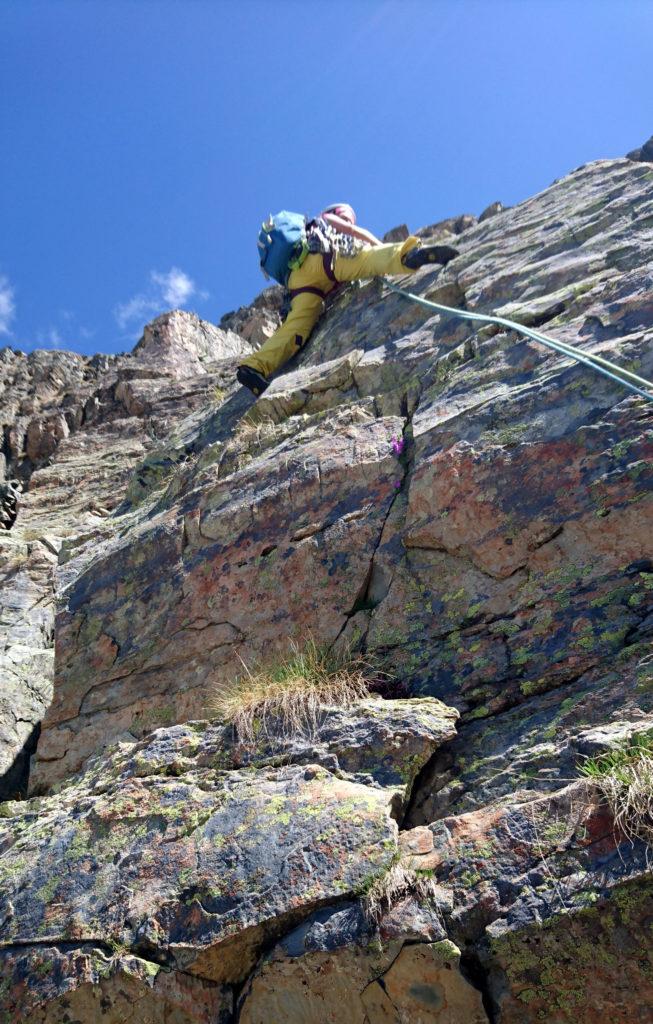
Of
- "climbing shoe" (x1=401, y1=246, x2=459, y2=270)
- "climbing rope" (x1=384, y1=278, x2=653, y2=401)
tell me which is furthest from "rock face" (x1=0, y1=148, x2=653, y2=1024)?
"climbing shoe" (x1=401, y1=246, x2=459, y2=270)

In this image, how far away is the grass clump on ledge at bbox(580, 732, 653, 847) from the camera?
309cm

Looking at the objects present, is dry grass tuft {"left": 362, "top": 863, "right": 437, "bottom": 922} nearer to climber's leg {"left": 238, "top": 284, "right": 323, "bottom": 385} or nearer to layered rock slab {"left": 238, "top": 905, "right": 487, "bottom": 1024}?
layered rock slab {"left": 238, "top": 905, "right": 487, "bottom": 1024}

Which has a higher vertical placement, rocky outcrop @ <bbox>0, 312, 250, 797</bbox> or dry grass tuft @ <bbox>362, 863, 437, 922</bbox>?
rocky outcrop @ <bbox>0, 312, 250, 797</bbox>

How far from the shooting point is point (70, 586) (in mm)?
7824

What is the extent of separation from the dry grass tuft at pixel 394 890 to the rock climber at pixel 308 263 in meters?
7.52

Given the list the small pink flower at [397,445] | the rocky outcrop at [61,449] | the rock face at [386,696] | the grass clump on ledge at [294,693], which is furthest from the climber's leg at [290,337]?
the grass clump on ledge at [294,693]

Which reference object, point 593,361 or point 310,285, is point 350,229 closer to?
point 310,285

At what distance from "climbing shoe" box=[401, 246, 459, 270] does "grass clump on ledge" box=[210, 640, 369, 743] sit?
6.24m

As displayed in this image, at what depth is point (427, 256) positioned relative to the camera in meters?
9.81

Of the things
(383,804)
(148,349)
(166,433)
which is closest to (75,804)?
(383,804)

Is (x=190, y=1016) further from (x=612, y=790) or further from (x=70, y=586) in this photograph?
(x=70, y=586)

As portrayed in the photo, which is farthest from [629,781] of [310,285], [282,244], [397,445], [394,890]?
[282,244]

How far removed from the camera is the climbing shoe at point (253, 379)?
400 inches

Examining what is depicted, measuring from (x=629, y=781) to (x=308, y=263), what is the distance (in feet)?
29.7
